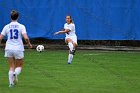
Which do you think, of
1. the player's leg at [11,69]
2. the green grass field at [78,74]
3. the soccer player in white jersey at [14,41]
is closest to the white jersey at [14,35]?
the soccer player in white jersey at [14,41]

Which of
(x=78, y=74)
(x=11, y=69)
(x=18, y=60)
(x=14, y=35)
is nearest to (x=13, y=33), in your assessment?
(x=14, y=35)

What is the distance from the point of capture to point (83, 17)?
24641mm

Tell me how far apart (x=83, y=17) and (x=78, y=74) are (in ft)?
29.2

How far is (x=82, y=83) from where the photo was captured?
1402 centimetres

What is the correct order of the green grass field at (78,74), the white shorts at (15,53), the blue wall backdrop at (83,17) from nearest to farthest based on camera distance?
the white shorts at (15,53) → the green grass field at (78,74) → the blue wall backdrop at (83,17)

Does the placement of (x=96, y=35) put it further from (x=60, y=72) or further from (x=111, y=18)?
(x=60, y=72)

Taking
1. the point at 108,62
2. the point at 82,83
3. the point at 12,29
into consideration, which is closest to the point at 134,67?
the point at 108,62

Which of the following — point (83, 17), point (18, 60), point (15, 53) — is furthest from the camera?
point (83, 17)

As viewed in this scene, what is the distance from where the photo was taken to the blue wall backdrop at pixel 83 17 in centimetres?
2459

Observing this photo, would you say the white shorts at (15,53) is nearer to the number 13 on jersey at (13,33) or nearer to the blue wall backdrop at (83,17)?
the number 13 on jersey at (13,33)

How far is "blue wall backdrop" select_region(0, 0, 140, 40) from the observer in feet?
80.7

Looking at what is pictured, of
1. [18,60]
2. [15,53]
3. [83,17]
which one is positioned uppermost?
[83,17]

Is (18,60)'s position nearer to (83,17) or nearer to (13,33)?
(13,33)

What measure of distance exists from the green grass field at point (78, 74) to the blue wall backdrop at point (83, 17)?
1.61 metres
